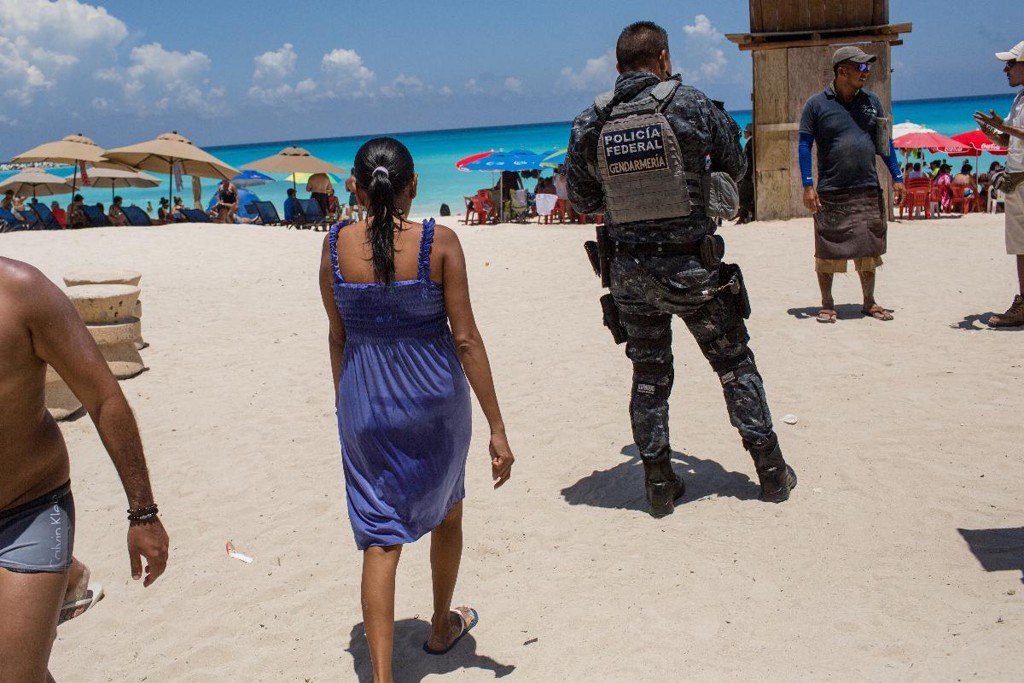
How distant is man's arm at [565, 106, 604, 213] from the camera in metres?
4.41

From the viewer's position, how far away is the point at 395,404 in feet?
10.0

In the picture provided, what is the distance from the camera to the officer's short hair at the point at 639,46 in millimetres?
4301

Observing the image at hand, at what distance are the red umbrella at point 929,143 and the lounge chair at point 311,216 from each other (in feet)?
39.1

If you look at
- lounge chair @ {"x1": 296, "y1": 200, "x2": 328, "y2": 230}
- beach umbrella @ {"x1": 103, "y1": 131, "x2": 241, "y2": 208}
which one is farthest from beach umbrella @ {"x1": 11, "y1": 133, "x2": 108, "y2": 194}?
lounge chair @ {"x1": 296, "y1": 200, "x2": 328, "y2": 230}

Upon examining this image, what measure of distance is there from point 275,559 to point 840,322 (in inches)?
211

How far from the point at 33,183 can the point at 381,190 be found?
75.1 feet

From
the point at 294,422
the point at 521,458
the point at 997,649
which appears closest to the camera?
the point at 997,649

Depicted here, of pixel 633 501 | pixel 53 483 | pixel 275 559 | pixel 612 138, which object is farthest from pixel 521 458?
pixel 53 483

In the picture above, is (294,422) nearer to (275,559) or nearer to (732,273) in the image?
(275,559)

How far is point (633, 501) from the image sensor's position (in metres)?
4.87

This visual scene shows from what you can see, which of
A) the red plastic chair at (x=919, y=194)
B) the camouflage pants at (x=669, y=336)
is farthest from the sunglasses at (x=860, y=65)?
the red plastic chair at (x=919, y=194)

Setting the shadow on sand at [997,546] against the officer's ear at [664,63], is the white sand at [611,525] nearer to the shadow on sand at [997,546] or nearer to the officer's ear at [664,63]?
the shadow on sand at [997,546]

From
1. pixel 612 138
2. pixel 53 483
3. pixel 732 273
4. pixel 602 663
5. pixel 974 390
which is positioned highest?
pixel 612 138

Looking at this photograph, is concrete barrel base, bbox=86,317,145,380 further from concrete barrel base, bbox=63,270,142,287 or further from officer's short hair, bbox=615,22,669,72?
officer's short hair, bbox=615,22,669,72
